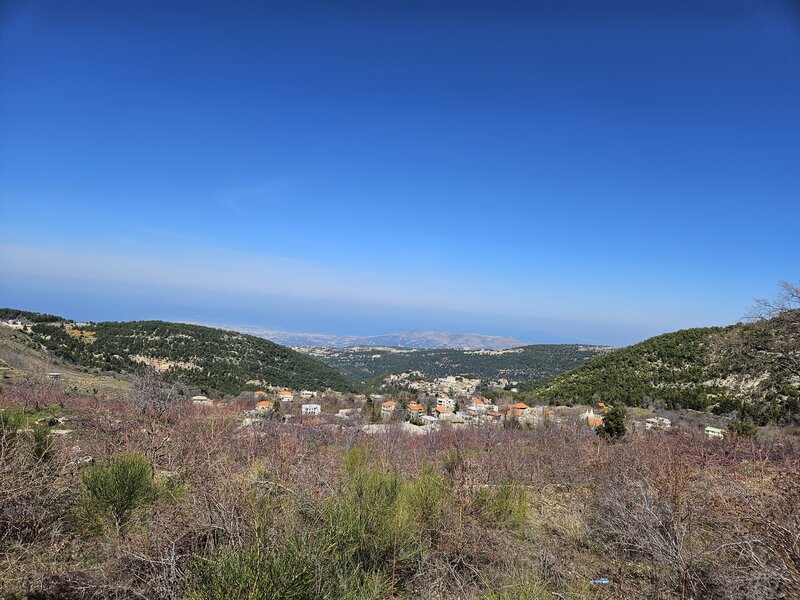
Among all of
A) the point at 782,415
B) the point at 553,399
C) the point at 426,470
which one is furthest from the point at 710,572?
the point at 553,399

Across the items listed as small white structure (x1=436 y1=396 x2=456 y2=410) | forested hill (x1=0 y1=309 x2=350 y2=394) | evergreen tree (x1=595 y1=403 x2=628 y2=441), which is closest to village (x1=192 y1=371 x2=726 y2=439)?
small white structure (x1=436 y1=396 x2=456 y2=410)

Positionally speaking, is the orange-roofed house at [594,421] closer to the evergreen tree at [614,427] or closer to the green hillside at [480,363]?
the evergreen tree at [614,427]

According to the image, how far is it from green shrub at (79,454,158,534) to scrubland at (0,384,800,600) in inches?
0.8

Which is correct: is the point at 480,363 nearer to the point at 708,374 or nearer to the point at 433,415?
the point at 708,374

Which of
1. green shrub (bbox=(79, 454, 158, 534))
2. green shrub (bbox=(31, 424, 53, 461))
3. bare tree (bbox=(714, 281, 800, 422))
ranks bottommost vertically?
green shrub (bbox=(79, 454, 158, 534))

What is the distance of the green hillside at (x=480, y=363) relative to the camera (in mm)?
75625

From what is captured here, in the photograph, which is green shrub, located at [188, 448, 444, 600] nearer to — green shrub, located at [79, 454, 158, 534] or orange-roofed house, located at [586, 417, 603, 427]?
green shrub, located at [79, 454, 158, 534]

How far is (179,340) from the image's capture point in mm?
49938

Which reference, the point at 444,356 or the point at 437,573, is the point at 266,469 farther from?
the point at 444,356

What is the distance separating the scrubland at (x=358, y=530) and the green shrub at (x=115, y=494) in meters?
0.02

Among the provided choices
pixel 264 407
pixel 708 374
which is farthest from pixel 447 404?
pixel 264 407

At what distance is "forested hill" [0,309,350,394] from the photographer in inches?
1449

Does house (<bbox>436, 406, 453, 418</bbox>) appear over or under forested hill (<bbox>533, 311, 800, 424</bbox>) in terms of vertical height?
under

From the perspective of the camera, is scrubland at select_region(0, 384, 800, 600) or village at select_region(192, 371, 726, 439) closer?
scrubland at select_region(0, 384, 800, 600)
